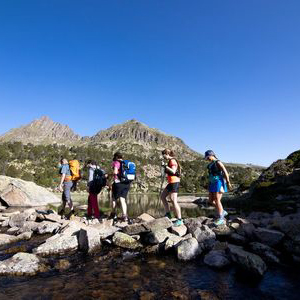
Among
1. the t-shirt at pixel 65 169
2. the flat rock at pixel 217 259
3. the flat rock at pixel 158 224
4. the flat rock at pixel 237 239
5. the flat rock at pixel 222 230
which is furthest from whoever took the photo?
the t-shirt at pixel 65 169

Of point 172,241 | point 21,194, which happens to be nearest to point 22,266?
point 172,241

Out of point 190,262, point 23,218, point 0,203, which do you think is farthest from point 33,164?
point 190,262

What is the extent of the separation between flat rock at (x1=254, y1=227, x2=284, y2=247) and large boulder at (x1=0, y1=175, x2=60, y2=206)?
28.2 m

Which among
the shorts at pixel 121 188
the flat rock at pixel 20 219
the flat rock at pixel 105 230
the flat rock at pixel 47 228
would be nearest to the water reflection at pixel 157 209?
the shorts at pixel 121 188

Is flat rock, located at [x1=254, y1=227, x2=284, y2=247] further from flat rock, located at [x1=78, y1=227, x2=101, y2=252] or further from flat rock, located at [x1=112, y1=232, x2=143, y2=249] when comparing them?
flat rock, located at [x1=78, y1=227, x2=101, y2=252]

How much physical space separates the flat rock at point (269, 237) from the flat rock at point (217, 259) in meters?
2.15

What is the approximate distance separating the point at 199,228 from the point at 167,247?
5.16 ft

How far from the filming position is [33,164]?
151375 mm

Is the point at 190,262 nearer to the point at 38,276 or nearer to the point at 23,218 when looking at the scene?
the point at 38,276

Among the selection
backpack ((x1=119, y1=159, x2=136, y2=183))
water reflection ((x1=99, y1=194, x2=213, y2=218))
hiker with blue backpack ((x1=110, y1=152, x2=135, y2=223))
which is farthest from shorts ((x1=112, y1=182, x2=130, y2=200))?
water reflection ((x1=99, y1=194, x2=213, y2=218))

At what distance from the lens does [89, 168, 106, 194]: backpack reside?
13430 millimetres

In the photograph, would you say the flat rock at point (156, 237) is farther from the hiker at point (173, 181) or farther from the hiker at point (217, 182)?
the hiker at point (217, 182)

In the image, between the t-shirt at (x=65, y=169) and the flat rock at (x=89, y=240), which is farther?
the t-shirt at (x=65, y=169)

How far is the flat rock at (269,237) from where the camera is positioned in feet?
30.7
